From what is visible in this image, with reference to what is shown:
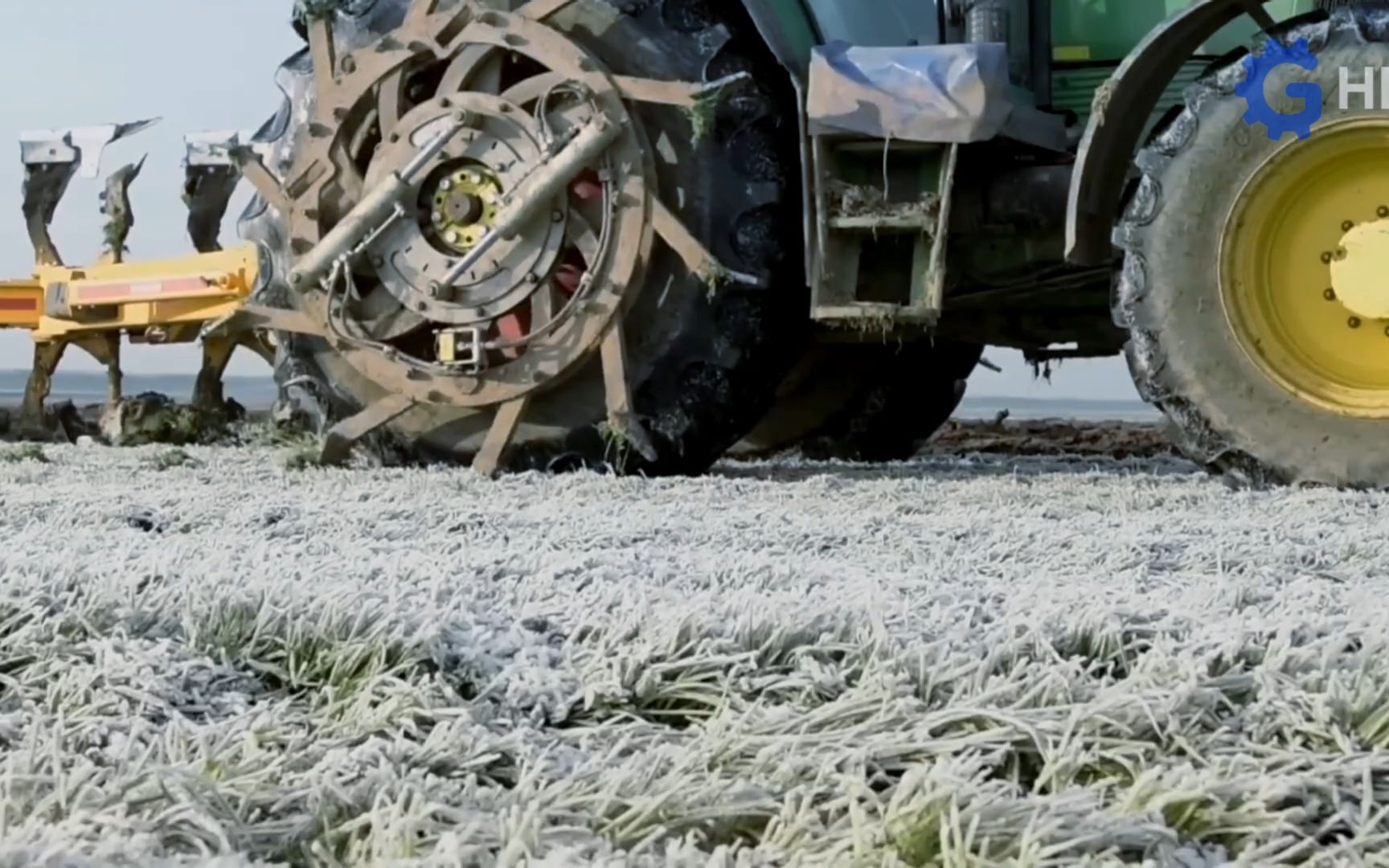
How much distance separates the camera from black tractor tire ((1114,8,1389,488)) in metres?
2.02

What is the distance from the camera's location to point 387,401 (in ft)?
9.12

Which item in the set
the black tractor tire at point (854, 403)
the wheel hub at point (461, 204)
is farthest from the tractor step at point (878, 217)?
the black tractor tire at point (854, 403)

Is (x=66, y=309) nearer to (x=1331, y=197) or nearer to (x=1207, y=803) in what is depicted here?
(x=1331, y=197)

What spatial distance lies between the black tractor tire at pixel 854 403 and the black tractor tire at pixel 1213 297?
1313 mm

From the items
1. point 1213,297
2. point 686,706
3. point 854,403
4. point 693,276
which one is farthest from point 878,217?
point 686,706

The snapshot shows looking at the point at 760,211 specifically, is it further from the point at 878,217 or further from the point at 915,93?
the point at 915,93

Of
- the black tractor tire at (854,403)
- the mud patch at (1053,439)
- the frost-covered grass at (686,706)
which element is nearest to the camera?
the frost-covered grass at (686,706)

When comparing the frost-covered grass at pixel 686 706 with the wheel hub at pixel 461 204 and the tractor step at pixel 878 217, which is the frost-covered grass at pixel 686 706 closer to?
the tractor step at pixel 878 217

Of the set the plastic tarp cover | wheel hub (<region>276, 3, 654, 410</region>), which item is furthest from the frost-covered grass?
wheel hub (<region>276, 3, 654, 410</region>)

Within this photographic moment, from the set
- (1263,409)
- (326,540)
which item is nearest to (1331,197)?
(1263,409)

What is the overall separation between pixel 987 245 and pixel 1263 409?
0.75 metres

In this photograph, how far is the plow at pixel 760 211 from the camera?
2104 mm

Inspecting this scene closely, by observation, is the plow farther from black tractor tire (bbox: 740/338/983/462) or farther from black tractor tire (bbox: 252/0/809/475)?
black tractor tire (bbox: 740/338/983/462)

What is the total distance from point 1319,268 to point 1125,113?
38 cm
